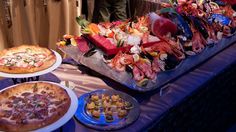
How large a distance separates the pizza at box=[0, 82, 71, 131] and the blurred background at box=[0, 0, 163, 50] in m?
1.39

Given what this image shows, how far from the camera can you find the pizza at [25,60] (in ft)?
3.63

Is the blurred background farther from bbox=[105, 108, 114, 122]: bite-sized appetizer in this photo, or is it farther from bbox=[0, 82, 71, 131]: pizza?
bbox=[105, 108, 114, 122]: bite-sized appetizer

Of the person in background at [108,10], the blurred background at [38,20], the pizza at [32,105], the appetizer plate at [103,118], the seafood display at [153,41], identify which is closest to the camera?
the pizza at [32,105]

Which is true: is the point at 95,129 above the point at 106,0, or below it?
below

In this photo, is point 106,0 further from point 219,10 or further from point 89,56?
point 89,56

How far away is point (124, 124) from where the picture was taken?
99 centimetres

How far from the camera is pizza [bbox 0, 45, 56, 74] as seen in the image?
3.63 feet

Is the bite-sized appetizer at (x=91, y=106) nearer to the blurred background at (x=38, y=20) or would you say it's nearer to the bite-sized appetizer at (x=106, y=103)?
the bite-sized appetizer at (x=106, y=103)

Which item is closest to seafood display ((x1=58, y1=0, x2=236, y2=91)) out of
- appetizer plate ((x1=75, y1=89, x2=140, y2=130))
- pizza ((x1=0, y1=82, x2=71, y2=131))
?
appetizer plate ((x1=75, y1=89, x2=140, y2=130))

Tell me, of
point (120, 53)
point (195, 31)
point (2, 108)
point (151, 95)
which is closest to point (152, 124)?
point (151, 95)

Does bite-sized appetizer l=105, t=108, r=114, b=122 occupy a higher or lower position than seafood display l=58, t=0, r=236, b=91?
lower

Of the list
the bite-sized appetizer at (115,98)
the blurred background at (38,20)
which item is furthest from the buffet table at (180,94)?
the blurred background at (38,20)

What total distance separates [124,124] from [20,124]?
1.11 ft

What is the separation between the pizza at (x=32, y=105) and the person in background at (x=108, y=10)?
1.98 meters
